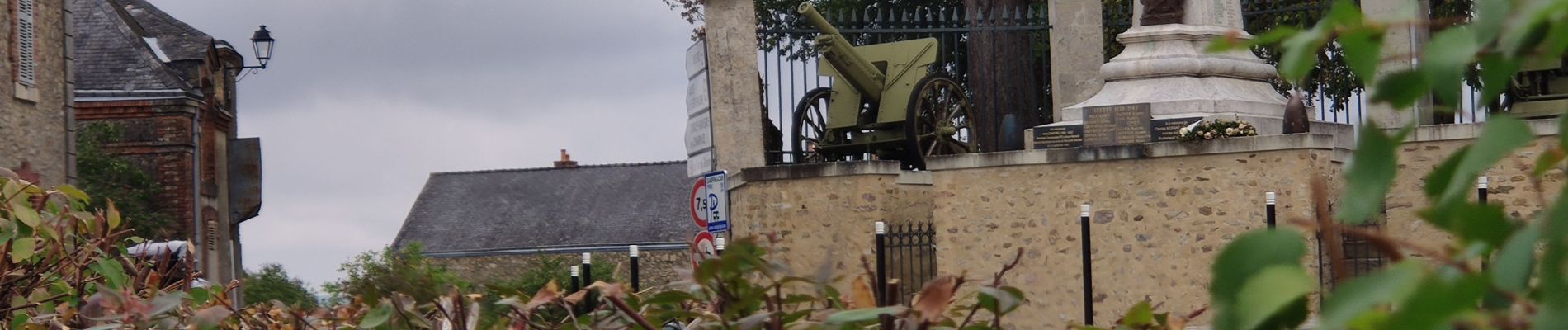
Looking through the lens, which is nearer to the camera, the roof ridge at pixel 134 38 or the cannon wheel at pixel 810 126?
the cannon wheel at pixel 810 126

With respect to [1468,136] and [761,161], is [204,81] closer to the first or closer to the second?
[761,161]

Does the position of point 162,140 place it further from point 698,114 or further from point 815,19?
point 815,19

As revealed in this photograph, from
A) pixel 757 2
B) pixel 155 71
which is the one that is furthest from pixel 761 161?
pixel 155 71

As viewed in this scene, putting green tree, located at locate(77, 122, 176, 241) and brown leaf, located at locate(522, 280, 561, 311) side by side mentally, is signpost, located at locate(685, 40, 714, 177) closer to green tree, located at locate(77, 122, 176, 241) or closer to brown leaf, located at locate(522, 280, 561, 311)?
brown leaf, located at locate(522, 280, 561, 311)

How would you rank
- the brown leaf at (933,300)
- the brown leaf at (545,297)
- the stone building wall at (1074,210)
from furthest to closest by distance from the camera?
the stone building wall at (1074,210) → the brown leaf at (545,297) → the brown leaf at (933,300)

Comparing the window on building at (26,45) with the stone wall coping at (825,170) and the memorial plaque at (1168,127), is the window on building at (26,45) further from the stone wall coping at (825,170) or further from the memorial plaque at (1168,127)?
the memorial plaque at (1168,127)

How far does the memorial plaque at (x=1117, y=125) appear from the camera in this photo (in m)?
13.1

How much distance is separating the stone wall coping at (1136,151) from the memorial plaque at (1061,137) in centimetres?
28

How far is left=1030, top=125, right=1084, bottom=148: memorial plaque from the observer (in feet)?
43.1

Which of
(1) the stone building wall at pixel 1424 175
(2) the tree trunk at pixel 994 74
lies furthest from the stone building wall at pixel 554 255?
(1) the stone building wall at pixel 1424 175

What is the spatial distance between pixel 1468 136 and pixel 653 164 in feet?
96.2

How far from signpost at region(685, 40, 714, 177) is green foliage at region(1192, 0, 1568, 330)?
13.1m

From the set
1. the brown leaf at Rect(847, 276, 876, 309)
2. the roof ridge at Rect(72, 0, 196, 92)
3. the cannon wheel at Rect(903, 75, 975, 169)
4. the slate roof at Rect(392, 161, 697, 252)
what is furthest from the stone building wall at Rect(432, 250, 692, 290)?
the brown leaf at Rect(847, 276, 876, 309)

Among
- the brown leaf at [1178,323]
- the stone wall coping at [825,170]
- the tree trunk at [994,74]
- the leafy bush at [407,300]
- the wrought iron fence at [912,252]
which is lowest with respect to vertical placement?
the wrought iron fence at [912,252]
